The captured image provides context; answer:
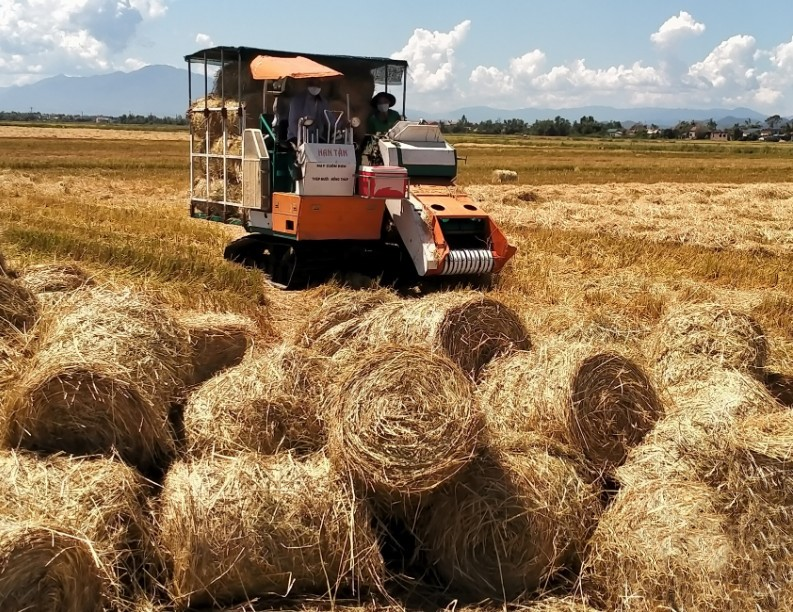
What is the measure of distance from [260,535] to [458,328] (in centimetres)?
232

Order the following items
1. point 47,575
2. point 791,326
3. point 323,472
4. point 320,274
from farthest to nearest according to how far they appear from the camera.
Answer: point 320,274
point 791,326
point 323,472
point 47,575

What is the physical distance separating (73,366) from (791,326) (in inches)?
300

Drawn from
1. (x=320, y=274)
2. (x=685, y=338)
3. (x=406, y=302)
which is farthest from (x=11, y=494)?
(x=320, y=274)

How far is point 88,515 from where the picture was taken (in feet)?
12.1

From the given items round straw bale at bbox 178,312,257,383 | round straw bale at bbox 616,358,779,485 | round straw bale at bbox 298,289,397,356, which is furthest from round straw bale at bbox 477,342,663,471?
round straw bale at bbox 178,312,257,383

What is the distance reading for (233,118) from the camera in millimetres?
11125

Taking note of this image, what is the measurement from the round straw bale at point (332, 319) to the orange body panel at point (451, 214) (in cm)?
300

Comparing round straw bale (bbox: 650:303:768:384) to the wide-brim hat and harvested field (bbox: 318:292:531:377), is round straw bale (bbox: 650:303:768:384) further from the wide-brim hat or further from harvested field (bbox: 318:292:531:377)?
the wide-brim hat

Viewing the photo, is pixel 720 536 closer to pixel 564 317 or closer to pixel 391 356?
pixel 391 356

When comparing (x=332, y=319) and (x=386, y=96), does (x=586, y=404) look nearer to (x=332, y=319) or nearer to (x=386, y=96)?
(x=332, y=319)

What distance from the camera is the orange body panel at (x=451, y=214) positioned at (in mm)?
9742

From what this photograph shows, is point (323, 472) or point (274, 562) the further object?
point (323, 472)

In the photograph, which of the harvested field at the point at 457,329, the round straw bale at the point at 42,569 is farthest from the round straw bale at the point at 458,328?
the round straw bale at the point at 42,569

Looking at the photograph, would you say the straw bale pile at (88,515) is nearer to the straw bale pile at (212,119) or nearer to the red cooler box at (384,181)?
the red cooler box at (384,181)
